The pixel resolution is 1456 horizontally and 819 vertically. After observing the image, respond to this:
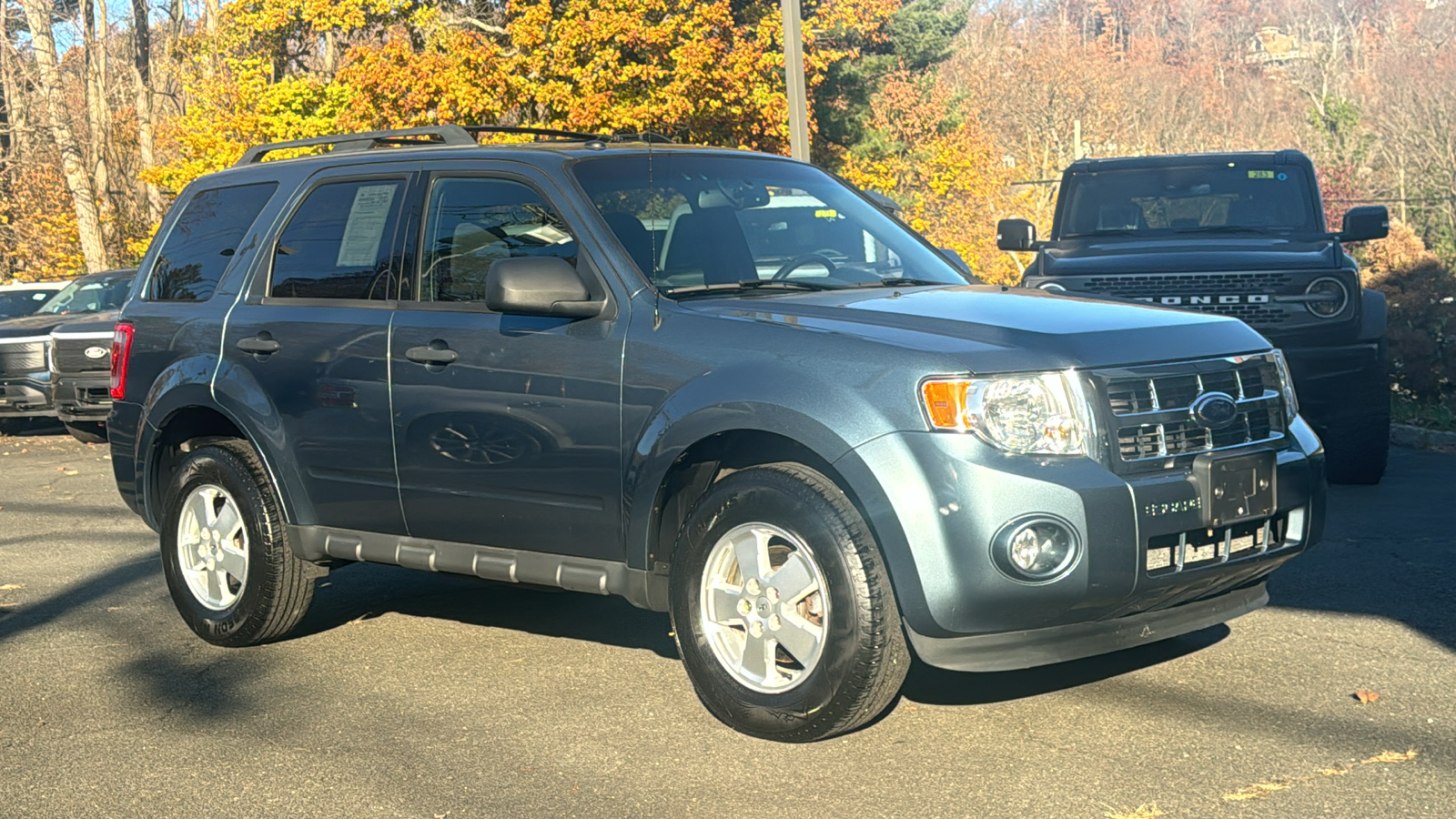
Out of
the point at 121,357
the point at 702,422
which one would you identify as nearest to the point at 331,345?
the point at 121,357

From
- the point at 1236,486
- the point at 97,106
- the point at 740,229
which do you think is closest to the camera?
the point at 1236,486

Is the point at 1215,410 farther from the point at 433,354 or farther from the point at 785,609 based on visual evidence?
the point at 433,354

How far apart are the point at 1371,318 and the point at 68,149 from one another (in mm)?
31545

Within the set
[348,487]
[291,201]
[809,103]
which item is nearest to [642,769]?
[348,487]

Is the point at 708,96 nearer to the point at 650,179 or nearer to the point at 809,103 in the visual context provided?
the point at 809,103

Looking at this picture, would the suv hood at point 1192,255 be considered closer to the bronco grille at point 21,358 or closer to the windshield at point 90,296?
the bronco grille at point 21,358

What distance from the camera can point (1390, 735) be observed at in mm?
4781

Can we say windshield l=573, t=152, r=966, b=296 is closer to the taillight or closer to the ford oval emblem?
the ford oval emblem

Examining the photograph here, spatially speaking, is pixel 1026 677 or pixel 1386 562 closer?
pixel 1026 677

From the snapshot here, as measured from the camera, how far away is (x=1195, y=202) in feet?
36.7

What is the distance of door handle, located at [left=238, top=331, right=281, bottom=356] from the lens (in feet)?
20.7

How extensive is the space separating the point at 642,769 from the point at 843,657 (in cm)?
68

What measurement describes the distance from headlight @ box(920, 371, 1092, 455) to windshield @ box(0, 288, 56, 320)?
1785 centimetres

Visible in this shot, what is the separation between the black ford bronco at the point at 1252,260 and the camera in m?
9.45
